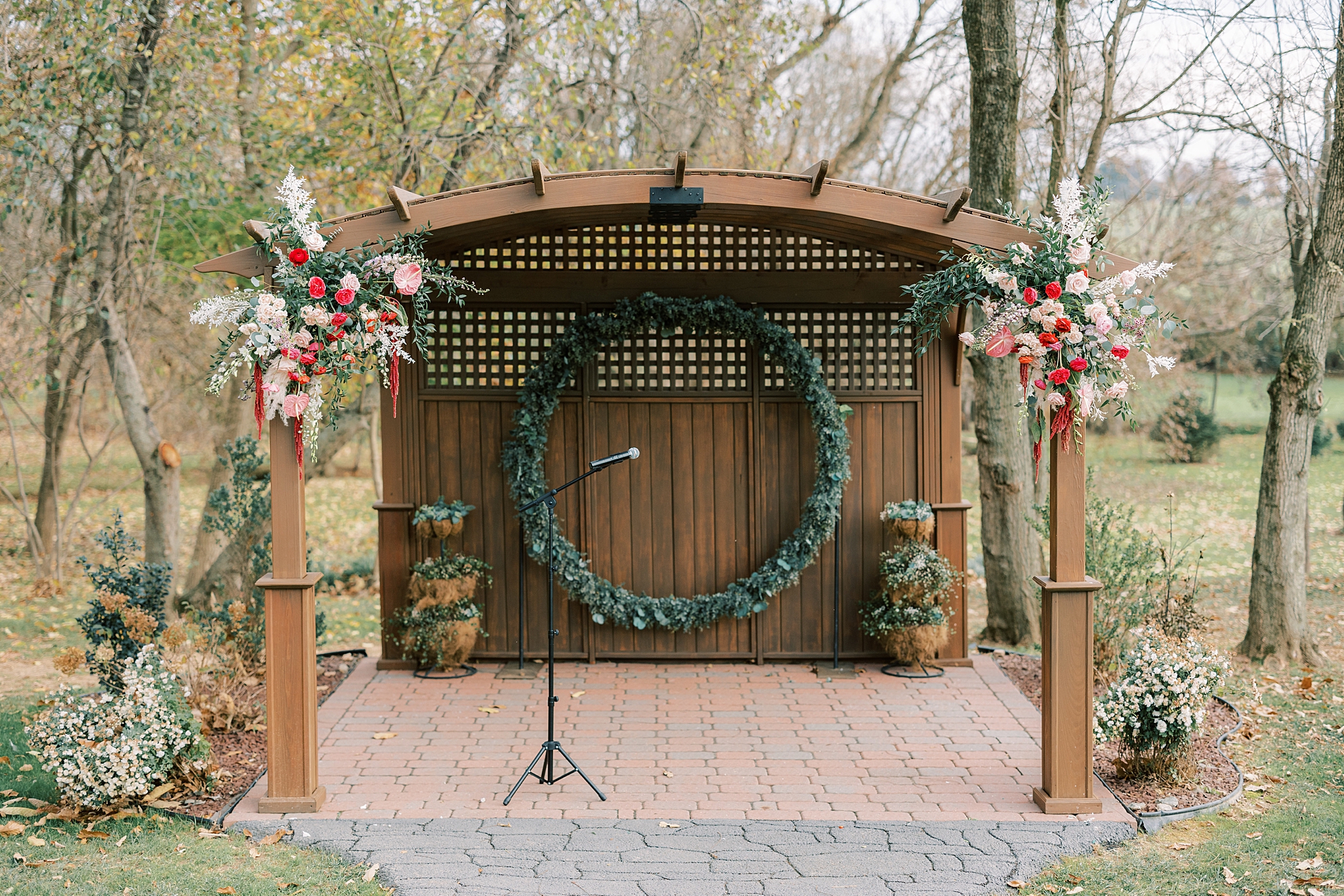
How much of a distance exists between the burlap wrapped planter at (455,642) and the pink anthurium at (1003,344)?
12.4ft

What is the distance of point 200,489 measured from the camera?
17234 mm

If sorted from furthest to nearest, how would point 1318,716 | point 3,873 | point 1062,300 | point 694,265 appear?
point 694,265, point 1318,716, point 1062,300, point 3,873

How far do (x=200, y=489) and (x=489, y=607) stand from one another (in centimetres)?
1230

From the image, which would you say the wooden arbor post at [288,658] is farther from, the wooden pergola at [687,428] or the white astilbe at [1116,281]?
the white astilbe at [1116,281]

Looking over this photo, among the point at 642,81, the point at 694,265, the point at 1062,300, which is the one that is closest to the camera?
the point at 1062,300

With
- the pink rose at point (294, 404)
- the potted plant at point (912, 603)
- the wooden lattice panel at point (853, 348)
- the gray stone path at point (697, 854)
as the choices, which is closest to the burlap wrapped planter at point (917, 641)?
the potted plant at point (912, 603)

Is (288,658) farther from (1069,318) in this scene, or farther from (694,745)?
(1069,318)

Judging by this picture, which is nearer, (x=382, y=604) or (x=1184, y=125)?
(x=382, y=604)

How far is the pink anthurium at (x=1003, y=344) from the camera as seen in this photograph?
14.9ft

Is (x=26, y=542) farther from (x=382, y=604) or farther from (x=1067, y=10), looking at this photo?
(x=1067, y=10)

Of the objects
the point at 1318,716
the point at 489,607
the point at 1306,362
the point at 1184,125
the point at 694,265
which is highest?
the point at 1184,125

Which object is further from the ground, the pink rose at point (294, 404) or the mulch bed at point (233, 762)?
the pink rose at point (294, 404)

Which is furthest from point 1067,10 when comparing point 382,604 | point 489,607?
point 382,604

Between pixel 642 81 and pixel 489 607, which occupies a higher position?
pixel 642 81
